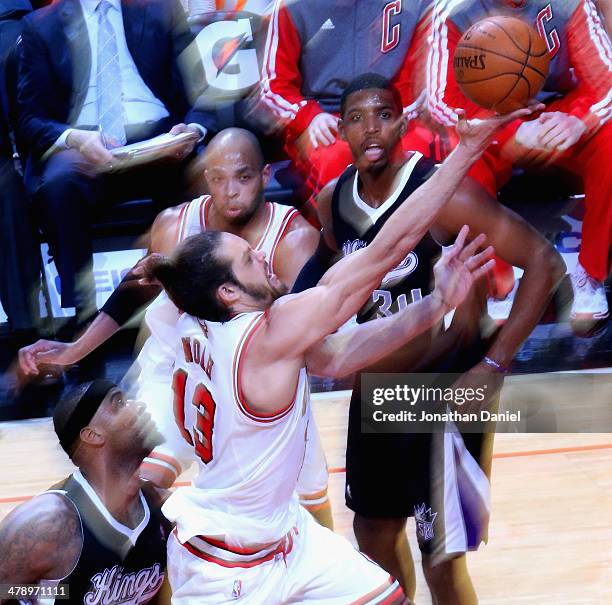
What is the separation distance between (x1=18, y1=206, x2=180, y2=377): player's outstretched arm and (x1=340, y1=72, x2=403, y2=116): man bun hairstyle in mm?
603

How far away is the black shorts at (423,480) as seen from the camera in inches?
116

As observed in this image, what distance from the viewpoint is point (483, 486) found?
3.06m

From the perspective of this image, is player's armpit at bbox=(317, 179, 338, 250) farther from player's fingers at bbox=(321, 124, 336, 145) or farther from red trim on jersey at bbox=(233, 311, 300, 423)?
red trim on jersey at bbox=(233, 311, 300, 423)

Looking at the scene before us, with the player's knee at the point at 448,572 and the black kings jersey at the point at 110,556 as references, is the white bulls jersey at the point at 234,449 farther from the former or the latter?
the player's knee at the point at 448,572

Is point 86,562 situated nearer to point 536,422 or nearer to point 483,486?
point 483,486

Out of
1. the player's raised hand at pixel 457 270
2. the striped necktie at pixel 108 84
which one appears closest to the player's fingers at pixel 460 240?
the player's raised hand at pixel 457 270

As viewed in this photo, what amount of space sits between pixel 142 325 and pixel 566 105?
4.72ft

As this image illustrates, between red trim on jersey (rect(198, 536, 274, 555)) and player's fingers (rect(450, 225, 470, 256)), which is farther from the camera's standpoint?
player's fingers (rect(450, 225, 470, 256))

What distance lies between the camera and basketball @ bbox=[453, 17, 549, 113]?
8.43ft

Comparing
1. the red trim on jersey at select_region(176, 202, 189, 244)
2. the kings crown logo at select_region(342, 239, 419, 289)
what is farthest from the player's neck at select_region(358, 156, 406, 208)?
the red trim on jersey at select_region(176, 202, 189, 244)

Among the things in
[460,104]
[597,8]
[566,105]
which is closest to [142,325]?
[460,104]

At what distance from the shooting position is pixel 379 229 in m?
2.89

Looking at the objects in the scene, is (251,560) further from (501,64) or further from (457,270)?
(501,64)

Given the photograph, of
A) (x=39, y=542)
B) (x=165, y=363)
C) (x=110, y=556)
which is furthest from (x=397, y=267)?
(x=39, y=542)
